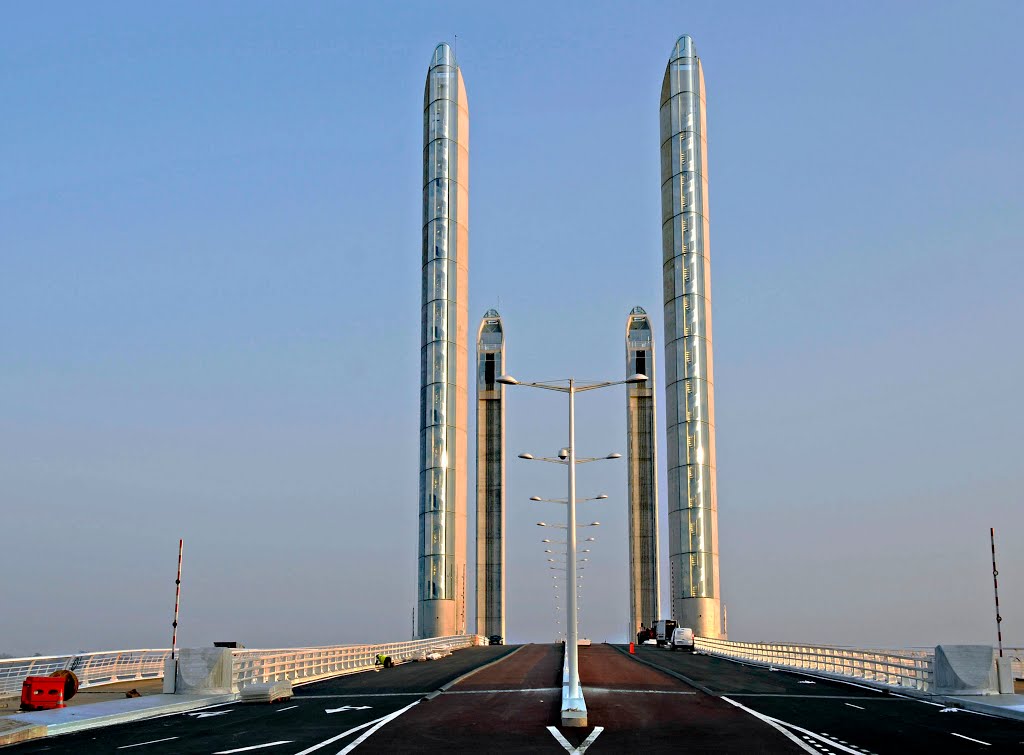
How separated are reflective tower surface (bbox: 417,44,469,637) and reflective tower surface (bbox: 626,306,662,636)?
3300 centimetres

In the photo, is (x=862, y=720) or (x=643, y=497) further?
(x=643, y=497)

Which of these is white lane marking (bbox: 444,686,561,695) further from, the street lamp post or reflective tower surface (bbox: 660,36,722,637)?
reflective tower surface (bbox: 660,36,722,637)

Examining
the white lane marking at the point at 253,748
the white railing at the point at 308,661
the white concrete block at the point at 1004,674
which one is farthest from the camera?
the white railing at the point at 308,661

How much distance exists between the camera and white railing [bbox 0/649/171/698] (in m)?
38.0

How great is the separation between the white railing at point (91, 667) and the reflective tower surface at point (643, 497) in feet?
315

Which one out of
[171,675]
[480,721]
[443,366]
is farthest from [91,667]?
[443,366]

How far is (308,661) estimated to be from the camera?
47906 mm

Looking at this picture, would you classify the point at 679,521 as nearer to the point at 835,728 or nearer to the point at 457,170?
the point at 457,170

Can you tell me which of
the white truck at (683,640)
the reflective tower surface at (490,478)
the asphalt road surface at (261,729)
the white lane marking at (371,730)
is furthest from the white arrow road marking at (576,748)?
the reflective tower surface at (490,478)

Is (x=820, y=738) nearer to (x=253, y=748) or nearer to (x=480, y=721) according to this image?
(x=480, y=721)

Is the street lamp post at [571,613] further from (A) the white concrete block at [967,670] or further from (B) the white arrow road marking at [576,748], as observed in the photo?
(A) the white concrete block at [967,670]

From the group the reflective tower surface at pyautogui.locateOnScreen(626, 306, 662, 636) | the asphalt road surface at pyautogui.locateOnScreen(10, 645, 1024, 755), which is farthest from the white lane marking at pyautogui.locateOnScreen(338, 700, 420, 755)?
the reflective tower surface at pyautogui.locateOnScreen(626, 306, 662, 636)

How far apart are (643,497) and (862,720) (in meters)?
115

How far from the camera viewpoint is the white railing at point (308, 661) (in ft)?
134
